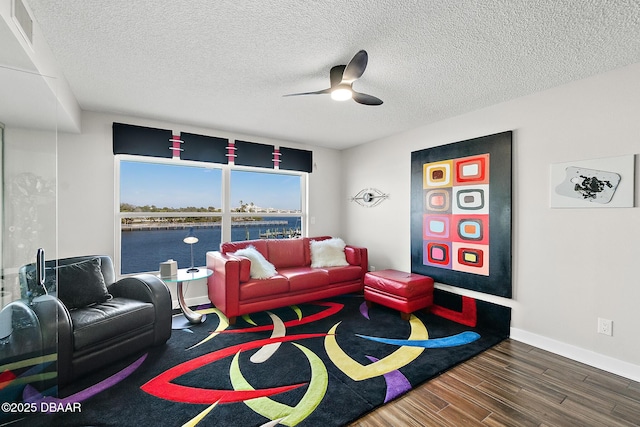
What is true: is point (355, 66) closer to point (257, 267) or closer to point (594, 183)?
point (594, 183)

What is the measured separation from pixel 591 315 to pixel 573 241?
66cm

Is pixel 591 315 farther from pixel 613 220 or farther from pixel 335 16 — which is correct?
pixel 335 16

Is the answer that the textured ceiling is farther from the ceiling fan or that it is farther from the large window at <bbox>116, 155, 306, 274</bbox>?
the large window at <bbox>116, 155, 306, 274</bbox>

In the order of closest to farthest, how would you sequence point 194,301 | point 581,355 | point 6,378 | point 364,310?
point 6,378
point 581,355
point 364,310
point 194,301

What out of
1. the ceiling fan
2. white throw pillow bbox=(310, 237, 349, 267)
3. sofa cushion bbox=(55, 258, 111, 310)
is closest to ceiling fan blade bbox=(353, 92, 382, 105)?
the ceiling fan

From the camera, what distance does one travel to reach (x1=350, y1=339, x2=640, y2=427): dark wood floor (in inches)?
69.8

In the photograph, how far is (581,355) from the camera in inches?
98.0

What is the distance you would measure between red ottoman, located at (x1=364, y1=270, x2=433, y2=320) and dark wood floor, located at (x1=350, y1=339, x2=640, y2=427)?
0.96 m

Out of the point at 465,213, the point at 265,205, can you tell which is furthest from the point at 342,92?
the point at 265,205

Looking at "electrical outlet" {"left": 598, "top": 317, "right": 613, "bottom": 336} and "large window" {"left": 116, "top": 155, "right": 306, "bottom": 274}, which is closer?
"electrical outlet" {"left": 598, "top": 317, "right": 613, "bottom": 336}

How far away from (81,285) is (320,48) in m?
2.92

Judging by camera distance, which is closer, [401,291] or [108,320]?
[108,320]

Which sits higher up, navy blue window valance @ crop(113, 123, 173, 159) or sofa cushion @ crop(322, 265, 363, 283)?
navy blue window valance @ crop(113, 123, 173, 159)

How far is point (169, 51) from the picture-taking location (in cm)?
212
